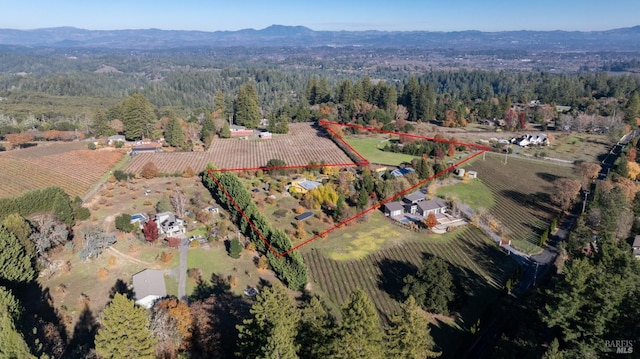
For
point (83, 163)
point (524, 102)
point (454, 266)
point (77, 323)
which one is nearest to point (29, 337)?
point (77, 323)

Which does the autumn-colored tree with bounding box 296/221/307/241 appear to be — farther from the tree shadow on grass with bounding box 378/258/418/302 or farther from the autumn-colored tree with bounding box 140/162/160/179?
the autumn-colored tree with bounding box 140/162/160/179

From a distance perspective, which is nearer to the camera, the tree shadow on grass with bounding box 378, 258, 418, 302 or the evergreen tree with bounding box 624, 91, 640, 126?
the tree shadow on grass with bounding box 378, 258, 418, 302

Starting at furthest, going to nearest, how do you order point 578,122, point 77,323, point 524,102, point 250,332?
point 524,102
point 578,122
point 77,323
point 250,332

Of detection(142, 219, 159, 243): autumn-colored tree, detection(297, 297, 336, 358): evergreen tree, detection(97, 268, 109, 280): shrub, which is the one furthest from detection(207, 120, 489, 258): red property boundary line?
detection(97, 268, 109, 280): shrub

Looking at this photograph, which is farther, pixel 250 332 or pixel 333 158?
pixel 333 158

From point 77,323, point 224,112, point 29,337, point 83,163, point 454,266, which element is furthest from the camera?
point 224,112

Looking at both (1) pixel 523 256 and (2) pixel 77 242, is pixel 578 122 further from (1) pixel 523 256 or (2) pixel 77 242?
(2) pixel 77 242
